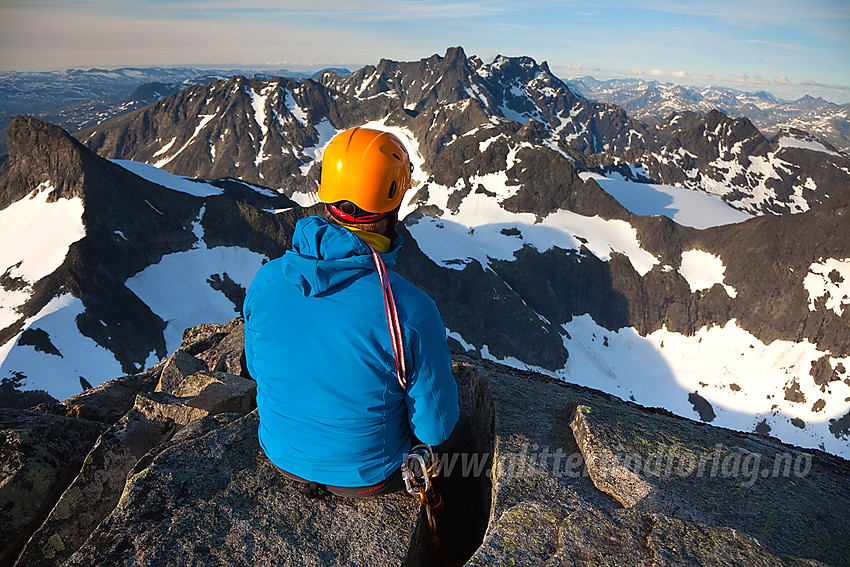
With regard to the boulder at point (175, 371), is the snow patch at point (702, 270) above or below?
below

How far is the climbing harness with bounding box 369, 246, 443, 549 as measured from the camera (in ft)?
13.5

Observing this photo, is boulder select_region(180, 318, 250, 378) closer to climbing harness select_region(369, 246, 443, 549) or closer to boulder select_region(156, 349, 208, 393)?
boulder select_region(156, 349, 208, 393)

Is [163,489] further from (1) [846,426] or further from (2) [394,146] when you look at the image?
(1) [846,426]

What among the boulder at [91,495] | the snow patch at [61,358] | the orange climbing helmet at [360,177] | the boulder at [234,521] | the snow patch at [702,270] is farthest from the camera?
the snow patch at [702,270]

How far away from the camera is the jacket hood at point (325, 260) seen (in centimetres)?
402

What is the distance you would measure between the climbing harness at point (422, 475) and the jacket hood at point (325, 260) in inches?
83.2

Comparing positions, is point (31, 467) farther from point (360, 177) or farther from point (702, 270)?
point (702, 270)

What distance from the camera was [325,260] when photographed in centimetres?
416

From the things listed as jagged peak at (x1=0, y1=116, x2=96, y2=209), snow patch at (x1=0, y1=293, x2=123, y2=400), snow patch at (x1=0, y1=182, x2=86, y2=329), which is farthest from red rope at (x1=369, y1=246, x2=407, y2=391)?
jagged peak at (x1=0, y1=116, x2=96, y2=209)

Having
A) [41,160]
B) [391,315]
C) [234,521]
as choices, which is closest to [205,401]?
[234,521]

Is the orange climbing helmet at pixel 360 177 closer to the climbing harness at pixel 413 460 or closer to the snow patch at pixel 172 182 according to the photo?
the climbing harness at pixel 413 460

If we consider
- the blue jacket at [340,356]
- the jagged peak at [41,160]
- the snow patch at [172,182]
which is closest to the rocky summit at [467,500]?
the blue jacket at [340,356]

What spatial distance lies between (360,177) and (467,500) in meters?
4.58

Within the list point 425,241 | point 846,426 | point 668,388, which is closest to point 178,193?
point 425,241
